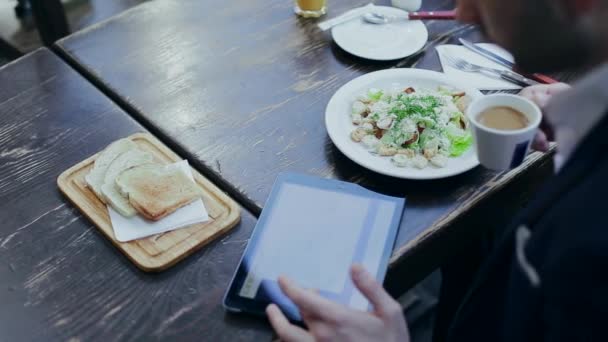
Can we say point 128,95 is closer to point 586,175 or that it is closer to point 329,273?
point 329,273

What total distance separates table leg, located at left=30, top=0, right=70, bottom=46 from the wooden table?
0.80 m

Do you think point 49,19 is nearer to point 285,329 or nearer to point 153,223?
point 153,223

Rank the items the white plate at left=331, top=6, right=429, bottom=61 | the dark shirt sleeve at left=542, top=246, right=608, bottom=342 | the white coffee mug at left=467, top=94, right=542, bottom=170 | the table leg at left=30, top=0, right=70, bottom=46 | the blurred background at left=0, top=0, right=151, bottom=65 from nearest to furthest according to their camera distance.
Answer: the dark shirt sleeve at left=542, top=246, right=608, bottom=342, the white coffee mug at left=467, top=94, right=542, bottom=170, the white plate at left=331, top=6, right=429, bottom=61, the table leg at left=30, top=0, right=70, bottom=46, the blurred background at left=0, top=0, right=151, bottom=65

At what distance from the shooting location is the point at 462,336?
3.05ft

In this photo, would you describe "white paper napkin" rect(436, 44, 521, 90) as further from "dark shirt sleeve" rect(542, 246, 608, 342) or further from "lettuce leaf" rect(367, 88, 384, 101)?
"dark shirt sleeve" rect(542, 246, 608, 342)

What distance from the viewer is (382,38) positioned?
1493 millimetres

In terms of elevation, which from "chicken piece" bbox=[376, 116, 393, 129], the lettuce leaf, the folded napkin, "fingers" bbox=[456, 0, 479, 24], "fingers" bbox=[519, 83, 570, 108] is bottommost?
the lettuce leaf

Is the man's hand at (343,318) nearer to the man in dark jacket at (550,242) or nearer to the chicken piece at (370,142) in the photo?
the man in dark jacket at (550,242)

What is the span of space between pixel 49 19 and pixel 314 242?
1.38m

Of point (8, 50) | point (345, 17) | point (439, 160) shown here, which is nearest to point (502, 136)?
point (439, 160)

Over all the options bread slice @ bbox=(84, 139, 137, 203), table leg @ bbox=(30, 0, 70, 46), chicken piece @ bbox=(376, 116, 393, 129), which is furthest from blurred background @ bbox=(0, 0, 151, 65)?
chicken piece @ bbox=(376, 116, 393, 129)

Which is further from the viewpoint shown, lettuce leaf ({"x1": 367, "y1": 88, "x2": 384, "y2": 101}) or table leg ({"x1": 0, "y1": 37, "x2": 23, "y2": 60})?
table leg ({"x1": 0, "y1": 37, "x2": 23, "y2": 60})

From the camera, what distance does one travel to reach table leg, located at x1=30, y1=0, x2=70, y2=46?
194cm

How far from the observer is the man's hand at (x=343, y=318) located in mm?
874
